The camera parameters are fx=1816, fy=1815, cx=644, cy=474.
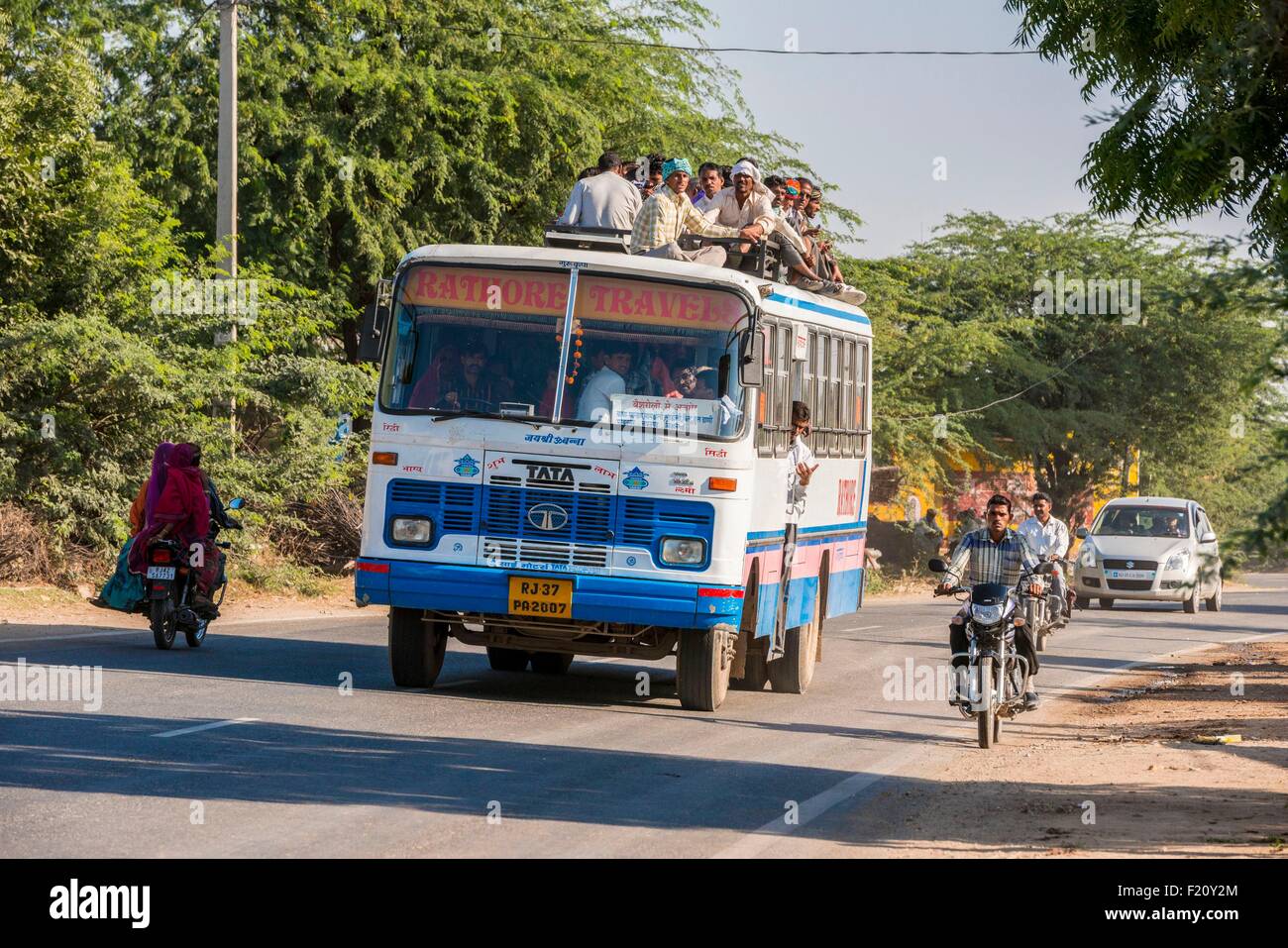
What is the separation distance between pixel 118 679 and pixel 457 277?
13.0 ft

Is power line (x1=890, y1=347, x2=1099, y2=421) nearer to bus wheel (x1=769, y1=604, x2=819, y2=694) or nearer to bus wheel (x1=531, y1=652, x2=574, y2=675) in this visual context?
bus wheel (x1=769, y1=604, x2=819, y2=694)

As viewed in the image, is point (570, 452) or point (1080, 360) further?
point (1080, 360)

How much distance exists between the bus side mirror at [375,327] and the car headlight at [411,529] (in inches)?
47.2

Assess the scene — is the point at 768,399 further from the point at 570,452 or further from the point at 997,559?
the point at 997,559

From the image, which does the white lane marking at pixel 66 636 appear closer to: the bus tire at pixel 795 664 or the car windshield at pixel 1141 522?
the bus tire at pixel 795 664

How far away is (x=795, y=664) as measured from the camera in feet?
53.3

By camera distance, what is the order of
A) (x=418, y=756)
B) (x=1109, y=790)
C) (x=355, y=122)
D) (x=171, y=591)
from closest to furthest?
(x=418, y=756) → (x=1109, y=790) → (x=171, y=591) → (x=355, y=122)

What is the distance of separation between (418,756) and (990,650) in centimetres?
446

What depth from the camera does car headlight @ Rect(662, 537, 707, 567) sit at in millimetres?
13086

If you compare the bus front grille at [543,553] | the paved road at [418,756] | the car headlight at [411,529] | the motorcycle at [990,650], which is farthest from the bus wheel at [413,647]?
the motorcycle at [990,650]

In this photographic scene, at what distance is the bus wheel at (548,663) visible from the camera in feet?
54.7

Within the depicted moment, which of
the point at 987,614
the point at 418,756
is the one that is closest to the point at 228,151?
the point at 987,614
